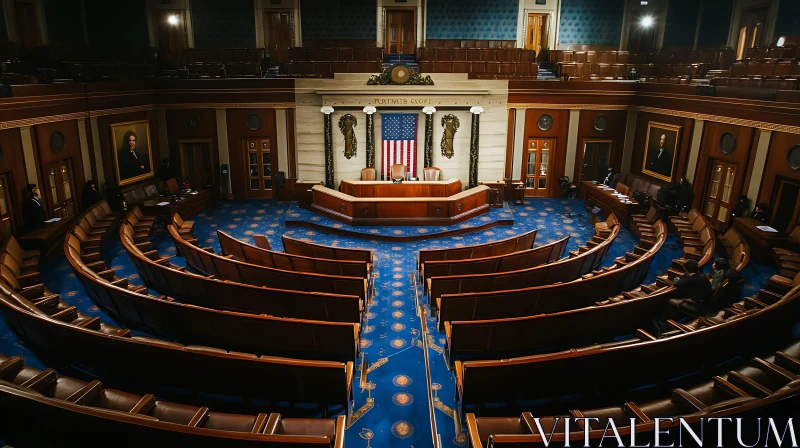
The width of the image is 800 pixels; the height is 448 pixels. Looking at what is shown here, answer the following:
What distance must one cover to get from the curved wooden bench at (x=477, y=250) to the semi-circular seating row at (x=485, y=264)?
46cm

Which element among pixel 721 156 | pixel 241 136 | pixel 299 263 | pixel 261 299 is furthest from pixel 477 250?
pixel 241 136

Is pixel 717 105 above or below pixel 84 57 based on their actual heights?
below

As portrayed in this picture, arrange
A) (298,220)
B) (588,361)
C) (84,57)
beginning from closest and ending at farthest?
1. (588,361)
2. (298,220)
3. (84,57)

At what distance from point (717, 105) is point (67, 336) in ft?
43.2

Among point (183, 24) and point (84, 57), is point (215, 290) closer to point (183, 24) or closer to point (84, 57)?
point (84, 57)

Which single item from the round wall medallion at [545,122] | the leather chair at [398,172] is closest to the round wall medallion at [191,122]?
the leather chair at [398,172]

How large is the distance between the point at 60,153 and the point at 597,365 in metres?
11.8

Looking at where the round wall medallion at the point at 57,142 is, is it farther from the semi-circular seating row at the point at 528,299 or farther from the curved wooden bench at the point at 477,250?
the semi-circular seating row at the point at 528,299

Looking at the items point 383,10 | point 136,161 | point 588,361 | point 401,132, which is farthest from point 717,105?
point 136,161

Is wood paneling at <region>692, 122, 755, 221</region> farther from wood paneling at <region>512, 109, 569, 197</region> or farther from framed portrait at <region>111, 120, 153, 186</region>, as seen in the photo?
framed portrait at <region>111, 120, 153, 186</region>

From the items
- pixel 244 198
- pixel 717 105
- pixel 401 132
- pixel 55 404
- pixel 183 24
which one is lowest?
pixel 244 198

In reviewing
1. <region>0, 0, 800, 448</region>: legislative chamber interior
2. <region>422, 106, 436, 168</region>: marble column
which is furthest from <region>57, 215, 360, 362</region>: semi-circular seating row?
<region>422, 106, 436, 168</region>: marble column

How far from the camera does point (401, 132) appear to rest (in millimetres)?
14523

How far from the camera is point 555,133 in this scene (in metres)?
15.1
